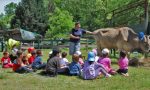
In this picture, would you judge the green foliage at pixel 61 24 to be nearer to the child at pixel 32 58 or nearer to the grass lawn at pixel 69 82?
the child at pixel 32 58

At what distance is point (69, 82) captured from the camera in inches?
601

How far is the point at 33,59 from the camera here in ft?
61.7

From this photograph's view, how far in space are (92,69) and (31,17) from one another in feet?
196

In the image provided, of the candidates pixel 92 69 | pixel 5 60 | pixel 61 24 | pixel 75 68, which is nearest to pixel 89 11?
pixel 61 24

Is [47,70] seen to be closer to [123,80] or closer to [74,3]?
[123,80]

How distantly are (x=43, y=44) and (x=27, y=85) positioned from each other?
98.3 feet

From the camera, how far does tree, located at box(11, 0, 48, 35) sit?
74812 millimetres

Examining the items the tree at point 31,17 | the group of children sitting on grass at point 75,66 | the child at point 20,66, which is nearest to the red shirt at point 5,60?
the group of children sitting on grass at point 75,66

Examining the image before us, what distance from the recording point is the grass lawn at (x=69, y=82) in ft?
46.6

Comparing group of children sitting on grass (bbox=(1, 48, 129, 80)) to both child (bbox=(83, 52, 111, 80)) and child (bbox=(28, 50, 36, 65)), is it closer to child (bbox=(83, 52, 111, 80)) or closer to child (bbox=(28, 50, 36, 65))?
child (bbox=(83, 52, 111, 80))

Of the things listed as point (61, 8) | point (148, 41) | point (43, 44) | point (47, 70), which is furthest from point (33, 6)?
point (47, 70)

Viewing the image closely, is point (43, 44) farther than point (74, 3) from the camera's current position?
No

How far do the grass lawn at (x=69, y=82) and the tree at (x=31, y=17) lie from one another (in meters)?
57.8

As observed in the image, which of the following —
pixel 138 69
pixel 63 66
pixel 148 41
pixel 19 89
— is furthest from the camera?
pixel 148 41
